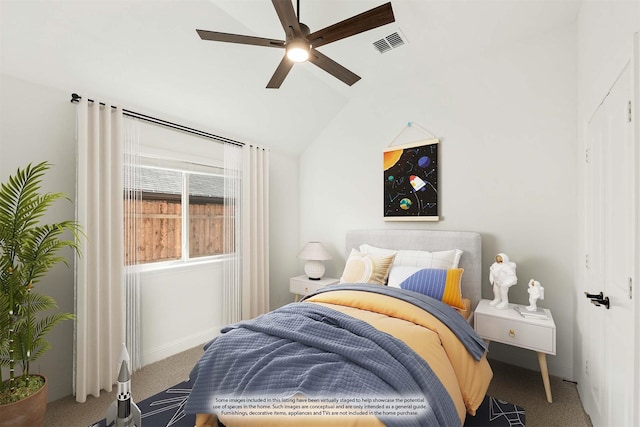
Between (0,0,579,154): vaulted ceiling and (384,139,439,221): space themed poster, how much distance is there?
0.83 m

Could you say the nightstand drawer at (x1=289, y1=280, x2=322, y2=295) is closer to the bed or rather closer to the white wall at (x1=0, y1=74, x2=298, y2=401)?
the white wall at (x1=0, y1=74, x2=298, y2=401)

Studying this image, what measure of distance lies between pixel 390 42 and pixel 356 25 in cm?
123

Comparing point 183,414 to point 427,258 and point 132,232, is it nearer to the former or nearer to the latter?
point 132,232

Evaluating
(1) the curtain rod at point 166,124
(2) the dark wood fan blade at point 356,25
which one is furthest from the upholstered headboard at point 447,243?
(2) the dark wood fan blade at point 356,25

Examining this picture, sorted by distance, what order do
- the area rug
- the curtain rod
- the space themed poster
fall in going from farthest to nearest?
the space themed poster → the curtain rod → the area rug

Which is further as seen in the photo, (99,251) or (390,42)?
(390,42)

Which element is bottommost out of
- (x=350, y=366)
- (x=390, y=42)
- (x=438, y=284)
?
(x=350, y=366)

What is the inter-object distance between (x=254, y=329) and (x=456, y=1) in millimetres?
2734

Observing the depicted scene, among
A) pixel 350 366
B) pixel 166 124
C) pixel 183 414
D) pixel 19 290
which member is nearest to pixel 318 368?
pixel 350 366

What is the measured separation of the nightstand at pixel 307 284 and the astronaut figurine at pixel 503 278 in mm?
1701

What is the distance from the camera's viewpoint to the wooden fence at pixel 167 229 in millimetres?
2664

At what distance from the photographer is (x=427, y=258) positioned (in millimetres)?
2889

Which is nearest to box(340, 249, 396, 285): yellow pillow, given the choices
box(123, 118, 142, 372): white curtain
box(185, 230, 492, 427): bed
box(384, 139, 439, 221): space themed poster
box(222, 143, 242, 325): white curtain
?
box(185, 230, 492, 427): bed

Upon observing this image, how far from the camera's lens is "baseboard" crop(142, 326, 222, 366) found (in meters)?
2.85
